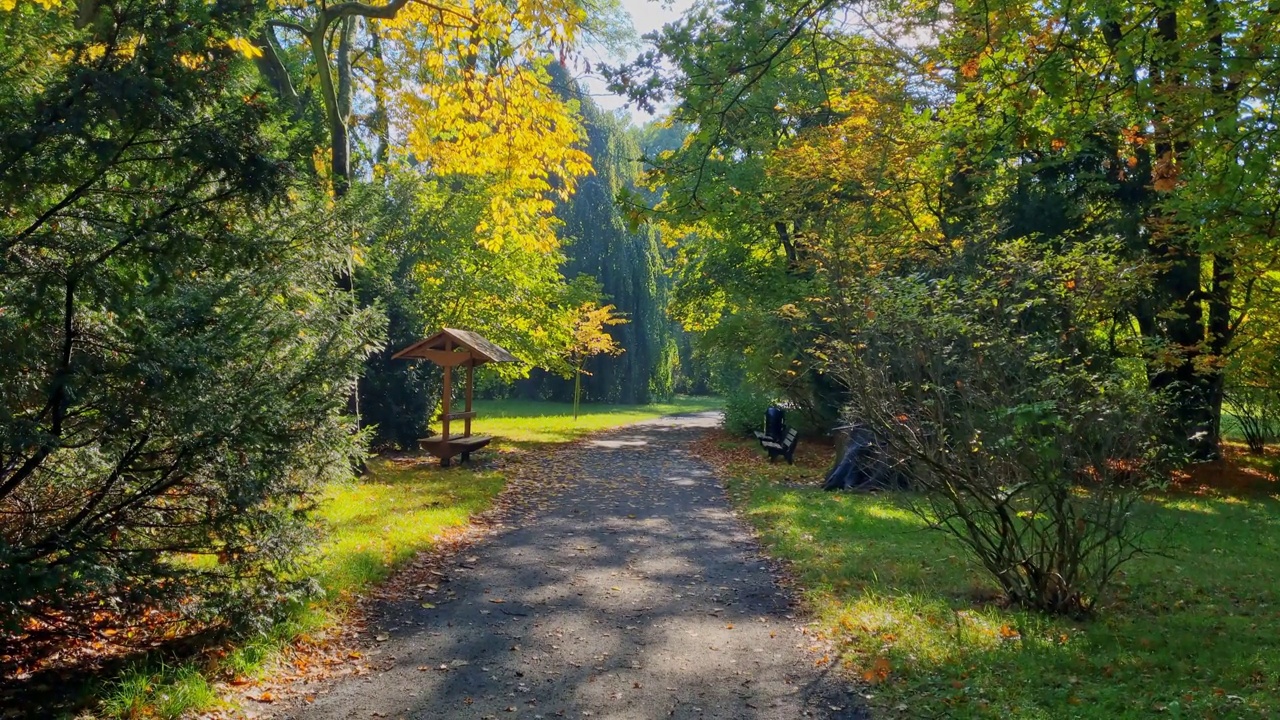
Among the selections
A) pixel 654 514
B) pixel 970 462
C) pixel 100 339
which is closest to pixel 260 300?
pixel 100 339

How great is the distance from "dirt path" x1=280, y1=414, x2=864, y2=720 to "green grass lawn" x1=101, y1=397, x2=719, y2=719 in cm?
49

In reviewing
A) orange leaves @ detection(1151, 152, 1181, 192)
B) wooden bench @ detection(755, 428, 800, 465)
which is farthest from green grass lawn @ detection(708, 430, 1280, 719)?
wooden bench @ detection(755, 428, 800, 465)

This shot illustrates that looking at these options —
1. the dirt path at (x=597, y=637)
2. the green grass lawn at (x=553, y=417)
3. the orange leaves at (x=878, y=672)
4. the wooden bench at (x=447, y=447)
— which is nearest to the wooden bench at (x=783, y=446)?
the green grass lawn at (x=553, y=417)

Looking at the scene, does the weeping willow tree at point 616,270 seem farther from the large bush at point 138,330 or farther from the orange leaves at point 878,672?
the orange leaves at point 878,672

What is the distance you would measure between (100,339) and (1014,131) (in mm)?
6986

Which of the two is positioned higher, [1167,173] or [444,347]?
[1167,173]

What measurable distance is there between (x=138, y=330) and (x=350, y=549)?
12.7 feet

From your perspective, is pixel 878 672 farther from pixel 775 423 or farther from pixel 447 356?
pixel 775 423

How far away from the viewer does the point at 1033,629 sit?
20.8 ft

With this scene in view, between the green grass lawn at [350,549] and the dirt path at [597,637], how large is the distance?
1.62ft

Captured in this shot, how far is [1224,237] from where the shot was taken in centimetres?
787

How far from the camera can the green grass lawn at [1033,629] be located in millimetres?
4961

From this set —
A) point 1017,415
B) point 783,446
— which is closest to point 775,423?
point 783,446

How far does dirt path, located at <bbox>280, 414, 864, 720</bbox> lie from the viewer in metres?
4.96
